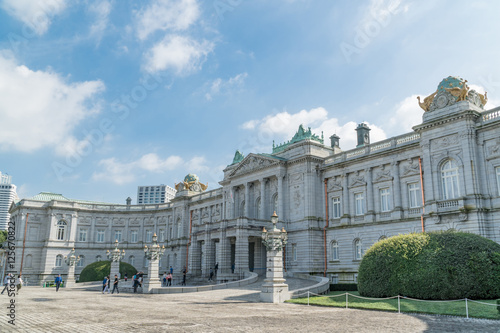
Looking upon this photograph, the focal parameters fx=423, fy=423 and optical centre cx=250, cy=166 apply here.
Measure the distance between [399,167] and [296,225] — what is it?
1419 centimetres

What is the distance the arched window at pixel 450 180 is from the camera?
A: 37.3 m

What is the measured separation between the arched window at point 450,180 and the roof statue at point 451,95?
5.44 m

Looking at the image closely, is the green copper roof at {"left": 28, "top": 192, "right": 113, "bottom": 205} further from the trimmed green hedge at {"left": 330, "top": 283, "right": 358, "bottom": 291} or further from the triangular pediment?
the trimmed green hedge at {"left": 330, "top": 283, "right": 358, "bottom": 291}

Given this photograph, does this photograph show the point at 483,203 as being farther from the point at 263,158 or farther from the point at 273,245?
the point at 263,158

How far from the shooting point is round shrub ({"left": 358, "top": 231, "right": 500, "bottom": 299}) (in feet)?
81.2

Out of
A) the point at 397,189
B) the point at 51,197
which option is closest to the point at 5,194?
the point at 51,197

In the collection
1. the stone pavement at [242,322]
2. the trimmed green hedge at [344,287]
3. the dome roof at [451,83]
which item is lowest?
the stone pavement at [242,322]

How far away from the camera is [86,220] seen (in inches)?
3199

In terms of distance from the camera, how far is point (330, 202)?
51.2 meters

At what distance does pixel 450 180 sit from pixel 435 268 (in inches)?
584

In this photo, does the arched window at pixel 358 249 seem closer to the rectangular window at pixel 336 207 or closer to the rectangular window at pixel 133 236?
the rectangular window at pixel 336 207

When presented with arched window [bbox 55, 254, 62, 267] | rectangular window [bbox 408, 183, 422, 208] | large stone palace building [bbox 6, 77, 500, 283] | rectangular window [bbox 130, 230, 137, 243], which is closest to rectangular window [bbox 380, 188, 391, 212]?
large stone palace building [bbox 6, 77, 500, 283]

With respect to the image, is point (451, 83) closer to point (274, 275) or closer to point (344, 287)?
point (344, 287)

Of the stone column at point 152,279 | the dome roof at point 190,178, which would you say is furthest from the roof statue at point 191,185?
the stone column at point 152,279
